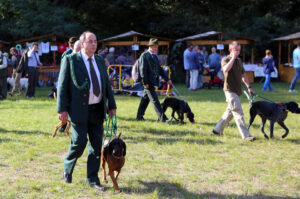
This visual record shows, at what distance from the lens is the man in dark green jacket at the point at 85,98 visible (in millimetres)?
4496

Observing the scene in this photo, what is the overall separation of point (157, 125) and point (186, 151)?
→ 2.48 metres

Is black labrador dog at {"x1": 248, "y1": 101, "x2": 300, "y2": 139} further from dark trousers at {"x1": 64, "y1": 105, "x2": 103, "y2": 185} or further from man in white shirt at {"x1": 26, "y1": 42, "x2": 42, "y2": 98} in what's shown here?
man in white shirt at {"x1": 26, "y1": 42, "x2": 42, "y2": 98}

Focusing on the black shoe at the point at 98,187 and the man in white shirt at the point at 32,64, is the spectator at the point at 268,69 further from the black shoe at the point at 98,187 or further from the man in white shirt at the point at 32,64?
the black shoe at the point at 98,187

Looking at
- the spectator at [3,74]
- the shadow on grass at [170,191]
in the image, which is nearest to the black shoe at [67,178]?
the shadow on grass at [170,191]

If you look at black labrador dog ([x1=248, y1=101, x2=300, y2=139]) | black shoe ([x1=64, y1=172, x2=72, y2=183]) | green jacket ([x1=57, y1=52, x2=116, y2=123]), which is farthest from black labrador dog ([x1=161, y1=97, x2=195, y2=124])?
green jacket ([x1=57, y1=52, x2=116, y2=123])

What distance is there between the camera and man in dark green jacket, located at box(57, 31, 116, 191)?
14.8 ft

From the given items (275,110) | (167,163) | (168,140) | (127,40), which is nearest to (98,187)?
(167,163)

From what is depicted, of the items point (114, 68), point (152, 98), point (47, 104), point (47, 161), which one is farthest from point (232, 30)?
point (47, 161)

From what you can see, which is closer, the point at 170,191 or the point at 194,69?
the point at 170,191

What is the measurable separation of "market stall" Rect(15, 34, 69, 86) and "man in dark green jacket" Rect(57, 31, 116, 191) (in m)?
15.4

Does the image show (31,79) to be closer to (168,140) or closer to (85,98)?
(168,140)

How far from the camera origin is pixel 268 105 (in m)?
7.61

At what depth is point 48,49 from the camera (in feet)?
73.2

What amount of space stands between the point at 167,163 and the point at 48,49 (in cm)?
1784
